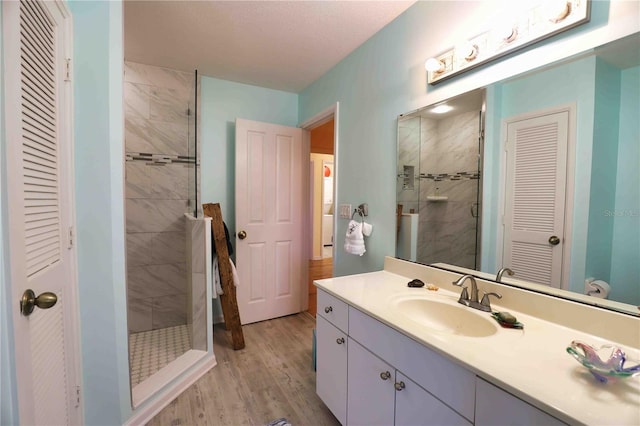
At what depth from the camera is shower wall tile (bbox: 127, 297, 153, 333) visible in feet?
8.33

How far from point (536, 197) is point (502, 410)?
2.69ft

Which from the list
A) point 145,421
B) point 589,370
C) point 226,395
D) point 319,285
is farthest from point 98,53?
point 589,370

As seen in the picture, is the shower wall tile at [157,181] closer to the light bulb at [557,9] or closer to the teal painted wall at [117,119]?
the teal painted wall at [117,119]

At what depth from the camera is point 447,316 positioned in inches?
50.0

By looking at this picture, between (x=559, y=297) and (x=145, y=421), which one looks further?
(x=145, y=421)

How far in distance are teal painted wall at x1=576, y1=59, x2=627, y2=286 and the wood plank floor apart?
149 cm

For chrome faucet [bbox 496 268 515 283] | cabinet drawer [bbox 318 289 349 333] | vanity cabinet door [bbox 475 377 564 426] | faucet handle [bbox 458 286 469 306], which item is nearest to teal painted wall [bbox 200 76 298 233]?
cabinet drawer [bbox 318 289 349 333]

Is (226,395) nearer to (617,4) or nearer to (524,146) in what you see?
(524,146)

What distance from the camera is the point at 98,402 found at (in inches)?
52.2

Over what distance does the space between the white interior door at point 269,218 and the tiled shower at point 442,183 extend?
4.77 feet

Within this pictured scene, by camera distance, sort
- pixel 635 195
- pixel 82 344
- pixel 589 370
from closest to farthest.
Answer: pixel 589 370, pixel 635 195, pixel 82 344

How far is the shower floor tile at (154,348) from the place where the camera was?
198 centimetres

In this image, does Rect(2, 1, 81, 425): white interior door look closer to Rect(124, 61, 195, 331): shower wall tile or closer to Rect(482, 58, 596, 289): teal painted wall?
Rect(124, 61, 195, 331): shower wall tile

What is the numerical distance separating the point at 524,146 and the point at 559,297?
1.99 ft
